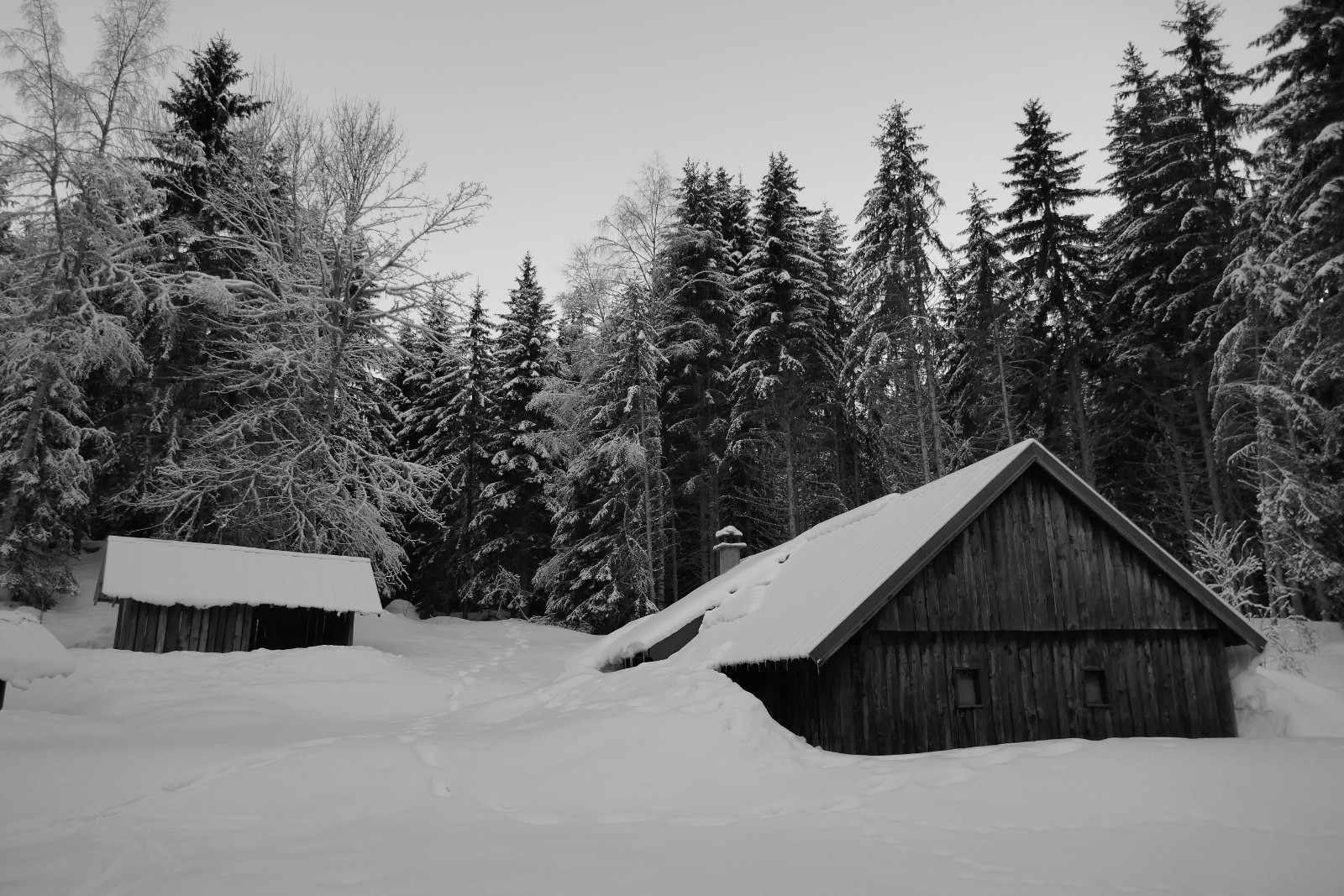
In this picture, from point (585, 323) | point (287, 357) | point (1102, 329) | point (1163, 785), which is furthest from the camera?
point (585, 323)

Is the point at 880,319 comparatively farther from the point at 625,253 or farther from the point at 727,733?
the point at 727,733

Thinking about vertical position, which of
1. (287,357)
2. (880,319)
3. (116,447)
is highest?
(880,319)

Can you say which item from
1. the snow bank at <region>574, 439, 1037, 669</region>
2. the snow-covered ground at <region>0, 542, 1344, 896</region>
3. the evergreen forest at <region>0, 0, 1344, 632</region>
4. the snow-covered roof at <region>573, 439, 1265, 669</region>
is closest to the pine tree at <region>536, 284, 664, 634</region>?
the evergreen forest at <region>0, 0, 1344, 632</region>

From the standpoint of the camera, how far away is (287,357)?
22.8 m

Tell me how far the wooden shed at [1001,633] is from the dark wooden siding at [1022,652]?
0.08 ft

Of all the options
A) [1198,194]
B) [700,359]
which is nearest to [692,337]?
[700,359]

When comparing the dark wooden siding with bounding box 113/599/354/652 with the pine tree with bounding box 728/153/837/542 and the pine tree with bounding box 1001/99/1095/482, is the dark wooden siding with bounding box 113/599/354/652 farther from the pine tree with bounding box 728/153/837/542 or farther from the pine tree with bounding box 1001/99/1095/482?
the pine tree with bounding box 1001/99/1095/482

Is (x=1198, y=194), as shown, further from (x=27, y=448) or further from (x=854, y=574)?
(x=27, y=448)

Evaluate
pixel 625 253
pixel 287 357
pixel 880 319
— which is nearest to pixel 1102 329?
pixel 880 319

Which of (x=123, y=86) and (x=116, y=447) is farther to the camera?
(x=116, y=447)

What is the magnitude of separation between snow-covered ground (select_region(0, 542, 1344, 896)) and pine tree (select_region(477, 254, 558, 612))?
22388 millimetres

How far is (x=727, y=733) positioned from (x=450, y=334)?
1874 cm

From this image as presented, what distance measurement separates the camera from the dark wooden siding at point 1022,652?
11.5 m

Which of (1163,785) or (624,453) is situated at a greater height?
(624,453)
